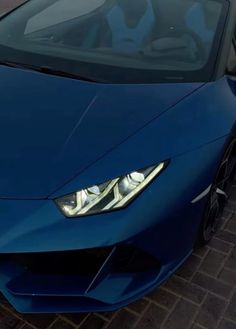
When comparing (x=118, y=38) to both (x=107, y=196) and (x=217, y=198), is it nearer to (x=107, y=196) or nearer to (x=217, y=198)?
(x=217, y=198)

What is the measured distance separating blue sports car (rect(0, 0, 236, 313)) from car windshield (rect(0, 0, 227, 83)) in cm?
1

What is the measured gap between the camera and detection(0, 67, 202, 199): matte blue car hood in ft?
5.76

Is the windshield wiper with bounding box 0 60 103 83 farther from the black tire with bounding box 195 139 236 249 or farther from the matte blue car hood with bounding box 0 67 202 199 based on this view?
the black tire with bounding box 195 139 236 249

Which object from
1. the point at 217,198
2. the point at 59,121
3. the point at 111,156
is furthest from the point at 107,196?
the point at 217,198

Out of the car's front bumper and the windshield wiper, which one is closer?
the car's front bumper

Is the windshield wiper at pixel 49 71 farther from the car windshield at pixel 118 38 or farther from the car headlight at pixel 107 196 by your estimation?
the car headlight at pixel 107 196

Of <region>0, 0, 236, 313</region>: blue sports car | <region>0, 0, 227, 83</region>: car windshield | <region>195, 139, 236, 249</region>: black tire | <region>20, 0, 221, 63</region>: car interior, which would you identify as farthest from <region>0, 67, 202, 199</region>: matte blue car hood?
<region>195, 139, 236, 249</region>: black tire

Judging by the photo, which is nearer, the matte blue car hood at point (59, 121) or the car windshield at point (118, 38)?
the matte blue car hood at point (59, 121)

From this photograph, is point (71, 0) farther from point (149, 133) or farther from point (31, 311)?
point (31, 311)

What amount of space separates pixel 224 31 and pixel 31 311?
1.92 metres

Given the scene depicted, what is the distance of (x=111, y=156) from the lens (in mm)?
1806

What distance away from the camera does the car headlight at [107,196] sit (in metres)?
1.68

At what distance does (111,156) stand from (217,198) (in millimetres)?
932

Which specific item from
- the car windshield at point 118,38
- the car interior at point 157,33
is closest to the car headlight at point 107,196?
the car windshield at point 118,38
